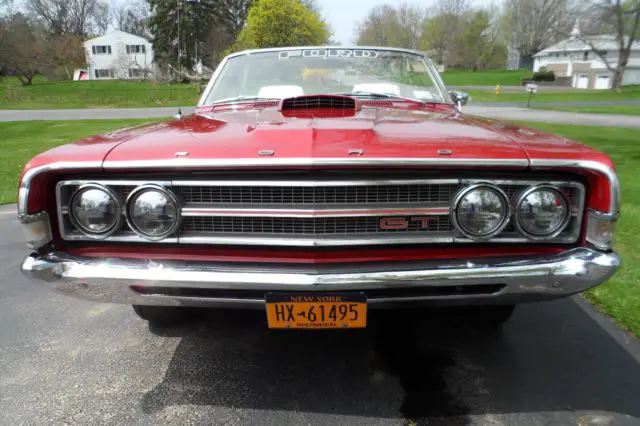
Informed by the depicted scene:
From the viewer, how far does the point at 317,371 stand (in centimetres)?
261

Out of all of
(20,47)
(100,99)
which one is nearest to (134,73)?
(20,47)

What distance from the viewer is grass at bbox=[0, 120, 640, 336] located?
137 inches

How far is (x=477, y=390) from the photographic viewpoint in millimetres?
2441

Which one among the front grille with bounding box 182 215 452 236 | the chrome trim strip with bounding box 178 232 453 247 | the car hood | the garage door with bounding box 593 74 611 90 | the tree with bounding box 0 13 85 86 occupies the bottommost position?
the chrome trim strip with bounding box 178 232 453 247

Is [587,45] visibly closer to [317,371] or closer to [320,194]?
[317,371]

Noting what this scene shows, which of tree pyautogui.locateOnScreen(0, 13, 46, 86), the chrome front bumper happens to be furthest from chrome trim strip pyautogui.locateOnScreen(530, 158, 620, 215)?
tree pyautogui.locateOnScreen(0, 13, 46, 86)

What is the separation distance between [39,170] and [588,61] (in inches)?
2562

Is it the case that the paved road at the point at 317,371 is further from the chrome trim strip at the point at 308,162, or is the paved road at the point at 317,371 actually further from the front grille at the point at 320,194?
the chrome trim strip at the point at 308,162

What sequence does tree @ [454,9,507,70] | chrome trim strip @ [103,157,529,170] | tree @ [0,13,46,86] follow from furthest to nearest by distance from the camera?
tree @ [454,9,507,70] → tree @ [0,13,46,86] → chrome trim strip @ [103,157,529,170]

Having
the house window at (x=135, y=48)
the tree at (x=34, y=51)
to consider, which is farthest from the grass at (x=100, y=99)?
the house window at (x=135, y=48)

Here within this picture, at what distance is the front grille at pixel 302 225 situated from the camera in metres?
2.07

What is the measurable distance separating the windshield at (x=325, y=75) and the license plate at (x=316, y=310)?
1750 mm

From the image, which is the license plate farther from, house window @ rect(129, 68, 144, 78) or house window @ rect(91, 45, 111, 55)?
house window @ rect(91, 45, 111, 55)

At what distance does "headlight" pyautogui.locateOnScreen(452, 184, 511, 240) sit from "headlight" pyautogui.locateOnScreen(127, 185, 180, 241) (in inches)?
46.2
